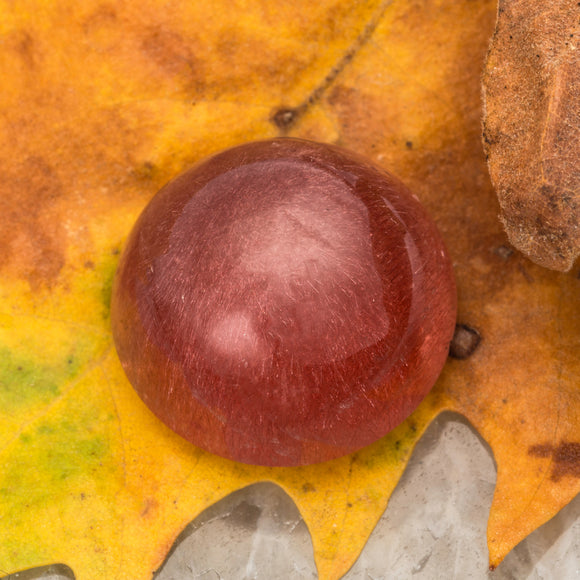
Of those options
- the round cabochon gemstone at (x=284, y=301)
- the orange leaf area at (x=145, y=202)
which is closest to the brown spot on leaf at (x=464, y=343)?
the orange leaf area at (x=145, y=202)

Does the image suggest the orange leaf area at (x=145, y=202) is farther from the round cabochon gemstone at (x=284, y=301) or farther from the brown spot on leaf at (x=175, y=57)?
the round cabochon gemstone at (x=284, y=301)

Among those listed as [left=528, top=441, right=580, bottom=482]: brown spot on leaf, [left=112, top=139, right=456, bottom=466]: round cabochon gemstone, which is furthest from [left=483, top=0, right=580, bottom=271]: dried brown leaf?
[left=528, top=441, right=580, bottom=482]: brown spot on leaf

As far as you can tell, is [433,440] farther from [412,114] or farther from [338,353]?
[412,114]

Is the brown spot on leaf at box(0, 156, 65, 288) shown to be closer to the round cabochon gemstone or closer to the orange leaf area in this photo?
the orange leaf area

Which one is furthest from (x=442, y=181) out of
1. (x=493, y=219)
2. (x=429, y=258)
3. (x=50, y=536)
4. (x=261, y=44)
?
(x=50, y=536)

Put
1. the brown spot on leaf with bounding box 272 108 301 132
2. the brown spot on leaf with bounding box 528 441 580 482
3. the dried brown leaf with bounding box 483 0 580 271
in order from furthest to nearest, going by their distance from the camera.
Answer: the brown spot on leaf with bounding box 272 108 301 132
the brown spot on leaf with bounding box 528 441 580 482
the dried brown leaf with bounding box 483 0 580 271

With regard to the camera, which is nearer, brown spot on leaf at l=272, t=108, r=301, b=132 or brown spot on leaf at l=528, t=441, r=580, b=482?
brown spot on leaf at l=528, t=441, r=580, b=482
